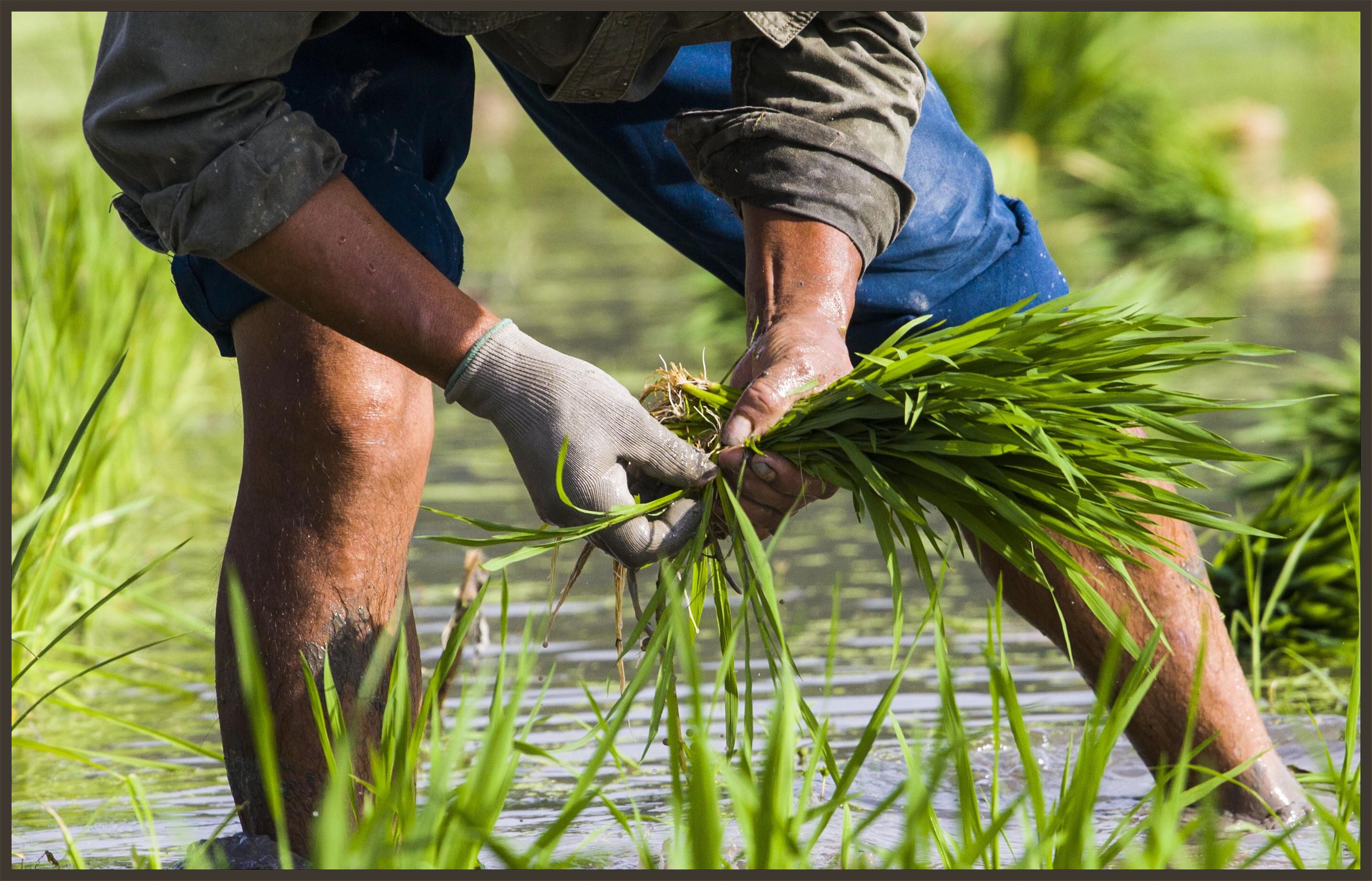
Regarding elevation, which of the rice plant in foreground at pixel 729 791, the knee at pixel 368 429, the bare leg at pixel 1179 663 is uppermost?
the knee at pixel 368 429

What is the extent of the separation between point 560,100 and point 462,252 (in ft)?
0.72

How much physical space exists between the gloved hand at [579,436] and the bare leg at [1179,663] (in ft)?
1.73

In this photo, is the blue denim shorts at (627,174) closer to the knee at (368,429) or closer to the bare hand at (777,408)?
the knee at (368,429)

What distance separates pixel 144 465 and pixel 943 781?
2185 millimetres

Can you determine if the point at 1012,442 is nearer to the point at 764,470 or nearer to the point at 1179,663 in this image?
the point at 764,470

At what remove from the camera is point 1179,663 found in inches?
79.0

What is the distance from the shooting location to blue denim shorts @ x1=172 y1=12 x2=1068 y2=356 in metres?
1.85

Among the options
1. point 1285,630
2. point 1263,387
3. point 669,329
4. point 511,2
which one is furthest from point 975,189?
point 669,329

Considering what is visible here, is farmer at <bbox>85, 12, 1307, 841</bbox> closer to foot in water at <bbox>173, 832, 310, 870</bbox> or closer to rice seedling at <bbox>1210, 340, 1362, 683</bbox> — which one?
foot in water at <bbox>173, 832, 310, 870</bbox>

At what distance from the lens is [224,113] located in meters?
1.62

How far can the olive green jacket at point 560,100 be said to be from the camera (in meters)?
1.60

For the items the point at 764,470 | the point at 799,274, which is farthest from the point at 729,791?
the point at 799,274

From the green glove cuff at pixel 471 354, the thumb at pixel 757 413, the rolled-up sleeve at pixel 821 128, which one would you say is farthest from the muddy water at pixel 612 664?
the rolled-up sleeve at pixel 821 128

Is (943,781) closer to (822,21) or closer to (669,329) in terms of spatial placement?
(822,21)
